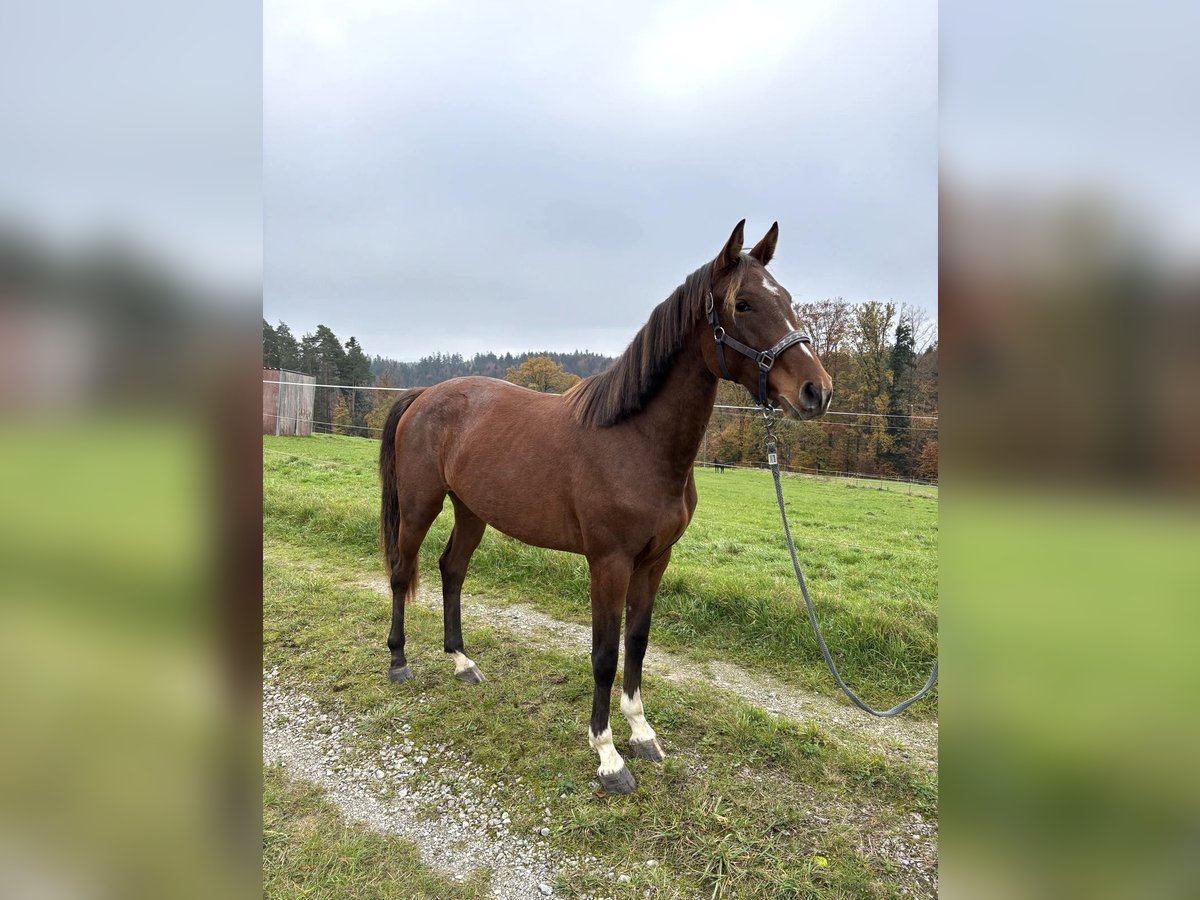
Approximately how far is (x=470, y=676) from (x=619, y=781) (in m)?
1.43

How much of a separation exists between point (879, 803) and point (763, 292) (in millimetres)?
2446

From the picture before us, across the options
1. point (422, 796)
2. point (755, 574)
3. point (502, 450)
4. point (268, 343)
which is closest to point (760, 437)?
point (755, 574)

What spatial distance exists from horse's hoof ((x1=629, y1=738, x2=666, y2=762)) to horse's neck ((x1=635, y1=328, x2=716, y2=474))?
1.49m

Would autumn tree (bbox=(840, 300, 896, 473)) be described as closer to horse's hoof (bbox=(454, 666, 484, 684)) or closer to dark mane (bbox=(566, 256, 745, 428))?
dark mane (bbox=(566, 256, 745, 428))

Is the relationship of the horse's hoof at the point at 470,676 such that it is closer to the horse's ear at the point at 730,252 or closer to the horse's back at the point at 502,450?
the horse's back at the point at 502,450

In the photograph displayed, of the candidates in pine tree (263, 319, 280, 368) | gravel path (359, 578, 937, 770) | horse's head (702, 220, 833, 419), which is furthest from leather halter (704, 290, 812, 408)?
gravel path (359, 578, 937, 770)

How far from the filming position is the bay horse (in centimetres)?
247

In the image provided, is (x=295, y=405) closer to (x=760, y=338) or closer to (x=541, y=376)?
(x=541, y=376)

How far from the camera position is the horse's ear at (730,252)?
2.49 m

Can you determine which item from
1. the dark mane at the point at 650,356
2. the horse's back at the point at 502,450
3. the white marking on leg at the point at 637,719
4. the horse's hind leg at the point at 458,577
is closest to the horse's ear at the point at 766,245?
the dark mane at the point at 650,356

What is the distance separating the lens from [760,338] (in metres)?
2.44
